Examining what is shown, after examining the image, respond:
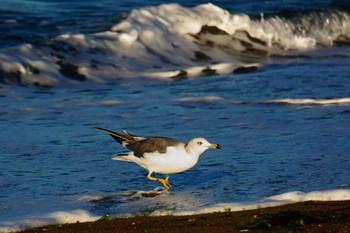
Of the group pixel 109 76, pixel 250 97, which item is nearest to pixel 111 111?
pixel 250 97

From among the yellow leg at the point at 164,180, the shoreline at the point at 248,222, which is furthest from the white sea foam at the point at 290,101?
the shoreline at the point at 248,222

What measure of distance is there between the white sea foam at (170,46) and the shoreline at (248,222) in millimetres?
6782

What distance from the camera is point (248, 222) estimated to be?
5988mm

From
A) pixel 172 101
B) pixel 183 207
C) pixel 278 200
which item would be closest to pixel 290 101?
pixel 172 101

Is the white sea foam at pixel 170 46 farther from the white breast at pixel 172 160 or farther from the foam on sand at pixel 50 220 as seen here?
the foam on sand at pixel 50 220

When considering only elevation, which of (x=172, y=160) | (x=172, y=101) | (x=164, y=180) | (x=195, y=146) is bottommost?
(x=172, y=101)

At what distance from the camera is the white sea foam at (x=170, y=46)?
45.3 feet

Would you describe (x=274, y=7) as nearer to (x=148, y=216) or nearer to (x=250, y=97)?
(x=250, y=97)

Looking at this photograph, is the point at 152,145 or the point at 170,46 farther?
the point at 170,46

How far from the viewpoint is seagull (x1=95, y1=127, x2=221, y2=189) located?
7508 millimetres

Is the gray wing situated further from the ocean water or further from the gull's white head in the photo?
the ocean water

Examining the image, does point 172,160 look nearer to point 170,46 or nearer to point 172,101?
point 172,101

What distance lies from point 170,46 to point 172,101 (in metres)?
4.48

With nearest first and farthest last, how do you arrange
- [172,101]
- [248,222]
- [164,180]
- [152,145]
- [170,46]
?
[248,222]
[152,145]
[164,180]
[172,101]
[170,46]
